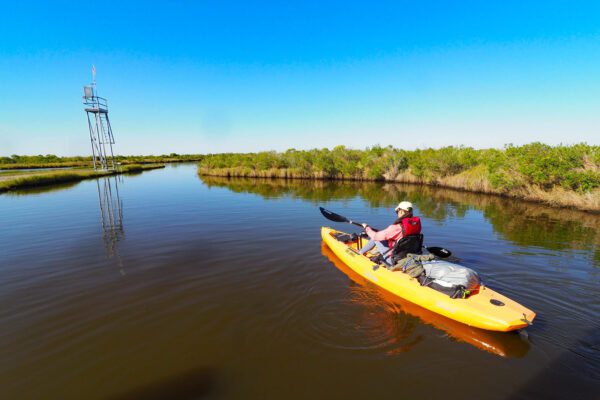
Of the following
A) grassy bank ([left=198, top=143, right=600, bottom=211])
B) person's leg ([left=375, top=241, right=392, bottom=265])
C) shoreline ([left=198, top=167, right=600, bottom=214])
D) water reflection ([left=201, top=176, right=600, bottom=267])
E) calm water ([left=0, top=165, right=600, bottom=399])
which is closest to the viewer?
calm water ([left=0, top=165, right=600, bottom=399])

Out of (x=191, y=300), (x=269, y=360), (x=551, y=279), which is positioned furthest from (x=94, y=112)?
(x=551, y=279)

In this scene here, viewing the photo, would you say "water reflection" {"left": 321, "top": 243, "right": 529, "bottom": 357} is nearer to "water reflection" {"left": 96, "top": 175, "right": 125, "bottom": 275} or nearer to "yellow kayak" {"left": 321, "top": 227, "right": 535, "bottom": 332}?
"yellow kayak" {"left": 321, "top": 227, "right": 535, "bottom": 332}

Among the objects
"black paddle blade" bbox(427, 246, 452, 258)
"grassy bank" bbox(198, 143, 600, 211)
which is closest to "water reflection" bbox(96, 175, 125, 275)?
"black paddle blade" bbox(427, 246, 452, 258)

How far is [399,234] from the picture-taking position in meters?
6.98

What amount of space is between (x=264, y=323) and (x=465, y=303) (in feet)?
12.6

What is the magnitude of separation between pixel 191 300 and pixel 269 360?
8.89 ft

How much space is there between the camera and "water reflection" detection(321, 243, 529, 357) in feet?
15.7

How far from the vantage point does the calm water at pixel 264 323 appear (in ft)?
13.2

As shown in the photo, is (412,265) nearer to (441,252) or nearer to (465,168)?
(441,252)

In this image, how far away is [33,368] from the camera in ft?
14.0

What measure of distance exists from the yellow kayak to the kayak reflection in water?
52cm

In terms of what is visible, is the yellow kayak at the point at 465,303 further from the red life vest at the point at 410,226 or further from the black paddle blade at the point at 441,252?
the black paddle blade at the point at 441,252

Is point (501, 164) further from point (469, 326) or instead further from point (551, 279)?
point (469, 326)

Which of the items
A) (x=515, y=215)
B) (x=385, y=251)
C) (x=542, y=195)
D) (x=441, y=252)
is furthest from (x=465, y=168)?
(x=385, y=251)
